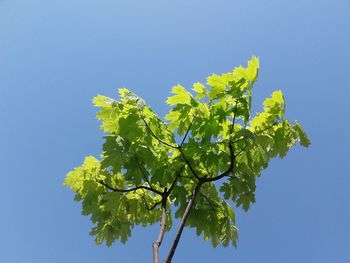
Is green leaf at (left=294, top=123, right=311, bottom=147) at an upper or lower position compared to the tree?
upper

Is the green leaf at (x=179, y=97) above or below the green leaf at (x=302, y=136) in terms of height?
below

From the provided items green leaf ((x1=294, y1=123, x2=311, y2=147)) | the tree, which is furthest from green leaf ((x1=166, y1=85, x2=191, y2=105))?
green leaf ((x1=294, y1=123, x2=311, y2=147))

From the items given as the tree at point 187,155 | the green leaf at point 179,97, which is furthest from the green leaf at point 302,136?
the green leaf at point 179,97

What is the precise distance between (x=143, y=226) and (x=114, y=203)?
1158mm

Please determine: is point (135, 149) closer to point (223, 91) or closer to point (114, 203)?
point (114, 203)

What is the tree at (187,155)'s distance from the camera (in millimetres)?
5703

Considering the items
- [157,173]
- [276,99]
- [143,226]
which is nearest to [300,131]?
[276,99]

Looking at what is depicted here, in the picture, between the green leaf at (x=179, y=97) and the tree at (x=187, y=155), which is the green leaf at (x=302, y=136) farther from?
the green leaf at (x=179, y=97)

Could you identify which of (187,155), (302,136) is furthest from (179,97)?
(302,136)

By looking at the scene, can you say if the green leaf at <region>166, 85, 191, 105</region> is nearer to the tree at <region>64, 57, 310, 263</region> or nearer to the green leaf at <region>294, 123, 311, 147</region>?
the tree at <region>64, 57, 310, 263</region>

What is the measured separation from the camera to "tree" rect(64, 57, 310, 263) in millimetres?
5703

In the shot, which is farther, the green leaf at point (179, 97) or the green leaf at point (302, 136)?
the green leaf at point (302, 136)

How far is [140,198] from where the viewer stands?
667 cm

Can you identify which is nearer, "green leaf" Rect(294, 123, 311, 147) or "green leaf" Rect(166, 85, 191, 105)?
"green leaf" Rect(166, 85, 191, 105)
